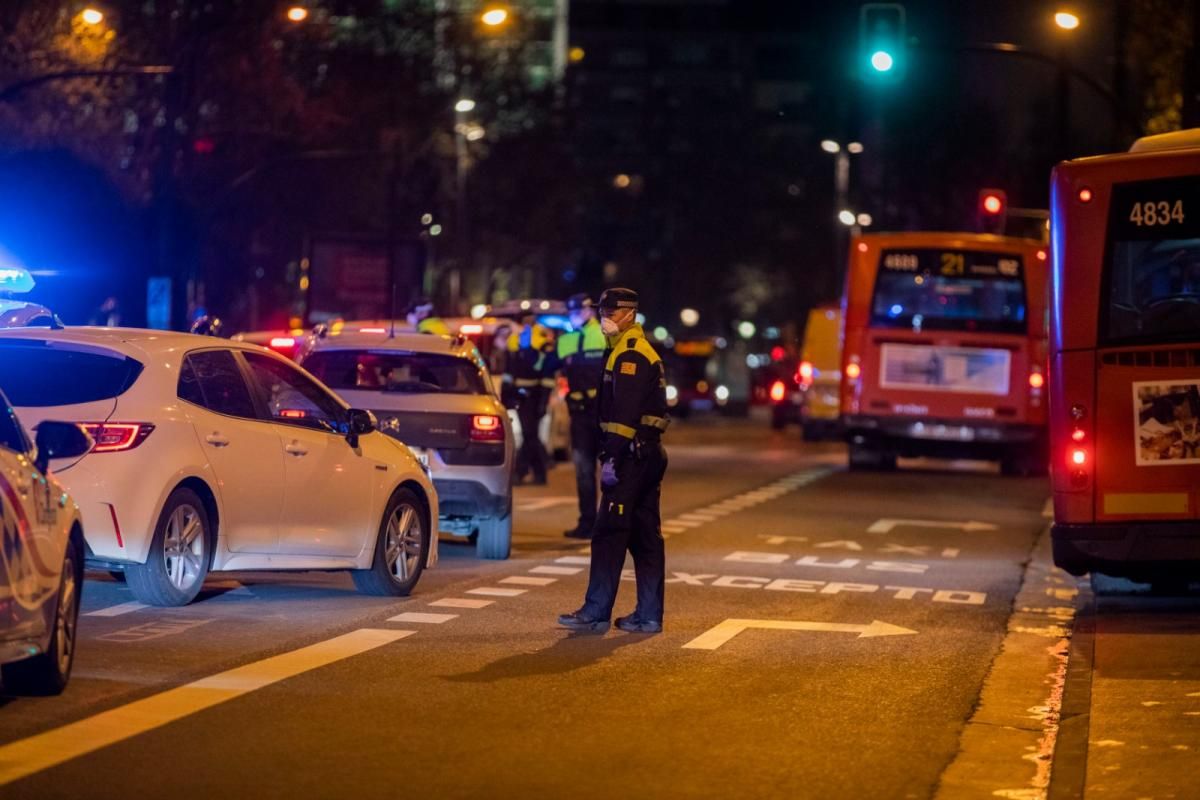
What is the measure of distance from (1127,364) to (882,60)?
14556 millimetres

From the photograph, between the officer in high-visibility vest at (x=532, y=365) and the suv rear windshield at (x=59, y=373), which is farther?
the officer in high-visibility vest at (x=532, y=365)

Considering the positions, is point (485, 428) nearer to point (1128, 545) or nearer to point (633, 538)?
point (633, 538)

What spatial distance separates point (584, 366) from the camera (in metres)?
18.1

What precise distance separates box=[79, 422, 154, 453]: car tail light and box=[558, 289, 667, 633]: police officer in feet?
7.77

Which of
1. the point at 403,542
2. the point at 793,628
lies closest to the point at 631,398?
the point at 793,628

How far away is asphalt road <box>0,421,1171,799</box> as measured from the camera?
309 inches

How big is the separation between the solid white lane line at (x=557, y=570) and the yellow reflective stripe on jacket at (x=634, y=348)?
3.57m

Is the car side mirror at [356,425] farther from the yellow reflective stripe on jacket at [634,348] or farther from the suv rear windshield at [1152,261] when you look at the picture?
the suv rear windshield at [1152,261]

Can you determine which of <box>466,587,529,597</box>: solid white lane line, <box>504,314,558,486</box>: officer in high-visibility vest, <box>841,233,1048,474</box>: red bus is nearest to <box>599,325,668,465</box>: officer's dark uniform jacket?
<box>466,587,529,597</box>: solid white lane line

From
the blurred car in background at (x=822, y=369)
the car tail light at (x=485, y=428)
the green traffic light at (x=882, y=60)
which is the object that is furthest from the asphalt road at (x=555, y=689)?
the blurred car in background at (x=822, y=369)

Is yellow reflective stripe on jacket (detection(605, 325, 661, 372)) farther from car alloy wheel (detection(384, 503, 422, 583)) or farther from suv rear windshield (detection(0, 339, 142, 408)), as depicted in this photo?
suv rear windshield (detection(0, 339, 142, 408))

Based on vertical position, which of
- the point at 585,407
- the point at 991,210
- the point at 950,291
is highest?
the point at 991,210

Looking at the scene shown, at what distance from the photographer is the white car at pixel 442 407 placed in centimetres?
1590

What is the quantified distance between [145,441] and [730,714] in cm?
370
